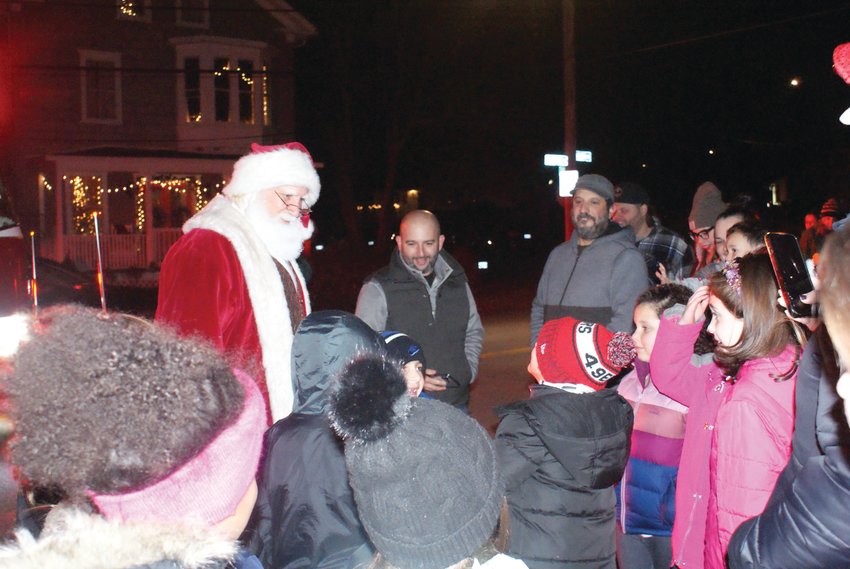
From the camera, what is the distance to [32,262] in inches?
311

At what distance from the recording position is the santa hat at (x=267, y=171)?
4.17m

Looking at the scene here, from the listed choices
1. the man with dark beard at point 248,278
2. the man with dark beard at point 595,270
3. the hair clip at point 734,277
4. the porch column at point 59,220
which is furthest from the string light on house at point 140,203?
the hair clip at point 734,277

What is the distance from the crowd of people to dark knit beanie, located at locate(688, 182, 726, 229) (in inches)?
64.0

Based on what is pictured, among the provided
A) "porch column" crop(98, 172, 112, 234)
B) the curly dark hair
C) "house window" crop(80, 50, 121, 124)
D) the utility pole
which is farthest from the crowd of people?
"house window" crop(80, 50, 121, 124)

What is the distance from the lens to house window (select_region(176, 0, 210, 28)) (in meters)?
26.5

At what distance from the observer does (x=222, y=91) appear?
1065 inches

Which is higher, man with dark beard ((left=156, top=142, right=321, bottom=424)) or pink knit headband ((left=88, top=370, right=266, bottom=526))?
man with dark beard ((left=156, top=142, right=321, bottom=424))

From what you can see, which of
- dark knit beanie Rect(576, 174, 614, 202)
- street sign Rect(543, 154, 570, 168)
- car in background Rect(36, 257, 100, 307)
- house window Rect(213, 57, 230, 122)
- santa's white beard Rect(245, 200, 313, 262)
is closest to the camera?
santa's white beard Rect(245, 200, 313, 262)

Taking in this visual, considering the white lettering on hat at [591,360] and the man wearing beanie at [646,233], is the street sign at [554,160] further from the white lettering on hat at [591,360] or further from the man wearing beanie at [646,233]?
the white lettering on hat at [591,360]

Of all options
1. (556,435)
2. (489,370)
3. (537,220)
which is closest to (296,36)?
(537,220)

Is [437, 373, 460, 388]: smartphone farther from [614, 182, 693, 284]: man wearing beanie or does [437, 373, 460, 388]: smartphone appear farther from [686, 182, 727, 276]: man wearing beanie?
[686, 182, 727, 276]: man wearing beanie

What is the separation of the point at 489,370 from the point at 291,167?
779 cm

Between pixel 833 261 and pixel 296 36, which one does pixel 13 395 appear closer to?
pixel 833 261

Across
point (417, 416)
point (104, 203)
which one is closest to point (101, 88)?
point (104, 203)
